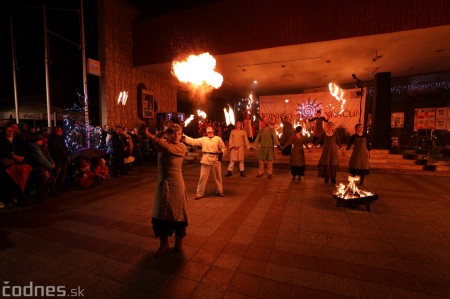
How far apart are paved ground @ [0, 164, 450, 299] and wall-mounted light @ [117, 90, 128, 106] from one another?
Answer: 8.19 m

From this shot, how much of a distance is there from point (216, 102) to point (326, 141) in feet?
58.7

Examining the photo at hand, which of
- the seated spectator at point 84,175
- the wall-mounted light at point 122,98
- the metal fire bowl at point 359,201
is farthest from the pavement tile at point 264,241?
the wall-mounted light at point 122,98

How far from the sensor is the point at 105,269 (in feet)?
11.2

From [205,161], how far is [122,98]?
9.70 meters

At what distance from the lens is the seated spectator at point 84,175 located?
26.5 feet

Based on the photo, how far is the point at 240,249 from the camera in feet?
13.1

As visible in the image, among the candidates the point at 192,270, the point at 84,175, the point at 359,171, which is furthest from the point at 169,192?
the point at 359,171

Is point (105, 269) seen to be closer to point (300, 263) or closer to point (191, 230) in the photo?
point (191, 230)

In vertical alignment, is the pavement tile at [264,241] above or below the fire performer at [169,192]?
below

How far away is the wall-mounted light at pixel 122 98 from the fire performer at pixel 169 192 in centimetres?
1156

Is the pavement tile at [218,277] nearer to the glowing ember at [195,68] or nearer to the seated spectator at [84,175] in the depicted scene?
the seated spectator at [84,175]

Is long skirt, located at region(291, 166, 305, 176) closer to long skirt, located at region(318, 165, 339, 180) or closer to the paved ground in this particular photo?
long skirt, located at region(318, 165, 339, 180)

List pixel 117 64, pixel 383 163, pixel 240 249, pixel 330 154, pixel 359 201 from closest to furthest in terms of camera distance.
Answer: pixel 240 249 → pixel 359 201 → pixel 330 154 → pixel 383 163 → pixel 117 64

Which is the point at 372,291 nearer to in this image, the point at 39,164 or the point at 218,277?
the point at 218,277
